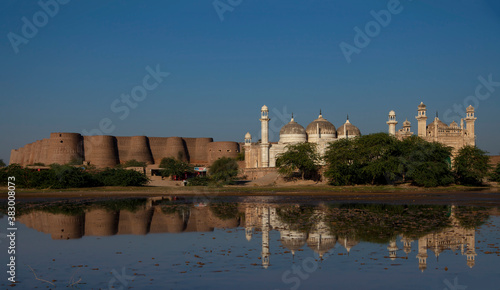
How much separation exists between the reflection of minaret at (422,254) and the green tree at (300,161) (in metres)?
23.9

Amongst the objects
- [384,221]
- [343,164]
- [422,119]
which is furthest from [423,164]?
[384,221]

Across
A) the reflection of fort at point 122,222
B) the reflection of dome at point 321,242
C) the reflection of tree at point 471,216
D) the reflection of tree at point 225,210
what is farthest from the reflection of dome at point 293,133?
the reflection of dome at point 321,242

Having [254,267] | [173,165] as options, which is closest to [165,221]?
[254,267]

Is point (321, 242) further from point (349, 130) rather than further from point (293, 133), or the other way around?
point (349, 130)

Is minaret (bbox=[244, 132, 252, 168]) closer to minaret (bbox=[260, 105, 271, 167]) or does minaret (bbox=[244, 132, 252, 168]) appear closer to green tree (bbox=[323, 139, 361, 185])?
minaret (bbox=[260, 105, 271, 167])

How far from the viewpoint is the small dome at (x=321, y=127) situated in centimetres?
4381

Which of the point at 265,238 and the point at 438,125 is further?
the point at 438,125

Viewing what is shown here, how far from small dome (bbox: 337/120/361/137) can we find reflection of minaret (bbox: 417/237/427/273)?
32615 mm

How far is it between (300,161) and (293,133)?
7.81 meters

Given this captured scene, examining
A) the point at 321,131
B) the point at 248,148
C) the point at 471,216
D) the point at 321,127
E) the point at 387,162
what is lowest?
the point at 471,216

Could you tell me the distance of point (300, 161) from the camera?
35500 mm

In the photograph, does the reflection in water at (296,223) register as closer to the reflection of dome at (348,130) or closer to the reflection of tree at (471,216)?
the reflection of tree at (471,216)

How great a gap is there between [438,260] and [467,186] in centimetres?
2431

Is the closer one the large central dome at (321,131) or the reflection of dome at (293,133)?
the reflection of dome at (293,133)
